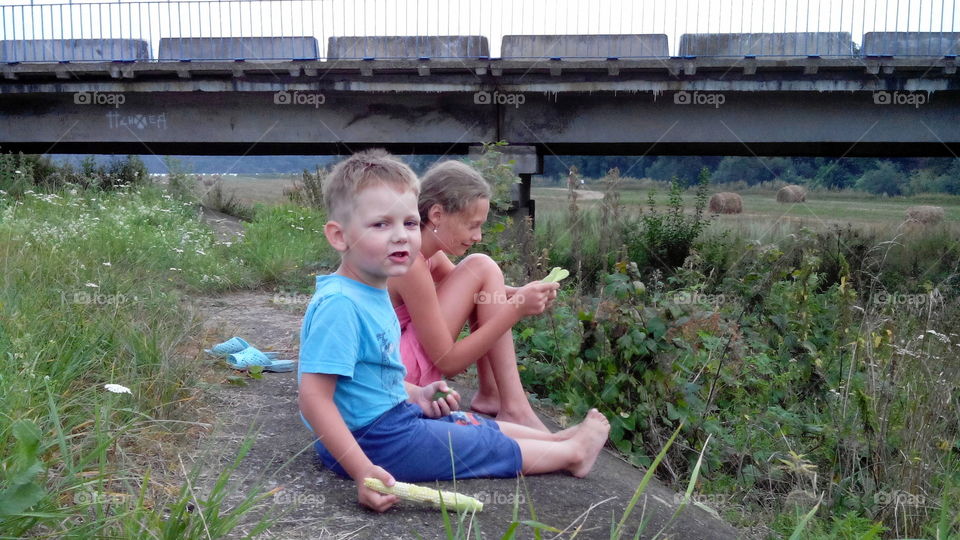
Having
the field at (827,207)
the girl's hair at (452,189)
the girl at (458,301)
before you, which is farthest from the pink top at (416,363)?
the field at (827,207)

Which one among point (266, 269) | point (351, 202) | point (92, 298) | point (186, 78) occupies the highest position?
point (186, 78)

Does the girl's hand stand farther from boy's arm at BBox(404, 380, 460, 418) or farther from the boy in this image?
the boy

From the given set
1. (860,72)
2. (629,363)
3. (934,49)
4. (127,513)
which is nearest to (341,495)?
(127,513)

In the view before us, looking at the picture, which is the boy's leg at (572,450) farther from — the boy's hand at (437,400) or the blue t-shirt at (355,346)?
the blue t-shirt at (355,346)

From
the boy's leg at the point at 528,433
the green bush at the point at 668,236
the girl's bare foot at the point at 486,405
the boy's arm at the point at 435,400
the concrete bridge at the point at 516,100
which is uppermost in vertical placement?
the concrete bridge at the point at 516,100

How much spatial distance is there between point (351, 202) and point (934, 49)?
502 inches

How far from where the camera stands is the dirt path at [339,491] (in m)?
2.60

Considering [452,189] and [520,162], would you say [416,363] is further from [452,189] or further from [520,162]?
[520,162]

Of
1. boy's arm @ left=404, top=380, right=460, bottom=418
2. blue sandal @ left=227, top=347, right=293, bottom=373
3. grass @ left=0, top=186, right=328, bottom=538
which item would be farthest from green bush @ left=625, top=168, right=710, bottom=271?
boy's arm @ left=404, top=380, right=460, bottom=418

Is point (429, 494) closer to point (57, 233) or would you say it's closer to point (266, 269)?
point (57, 233)

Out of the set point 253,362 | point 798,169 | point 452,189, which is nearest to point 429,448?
point 452,189

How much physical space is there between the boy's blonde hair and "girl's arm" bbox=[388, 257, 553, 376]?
0.58 m

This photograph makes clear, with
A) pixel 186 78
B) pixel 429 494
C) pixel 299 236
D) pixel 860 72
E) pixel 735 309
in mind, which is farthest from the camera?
pixel 186 78

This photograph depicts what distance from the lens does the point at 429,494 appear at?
8.64 ft
